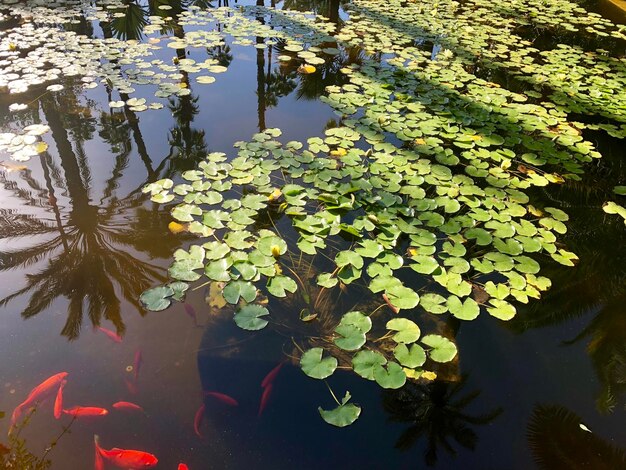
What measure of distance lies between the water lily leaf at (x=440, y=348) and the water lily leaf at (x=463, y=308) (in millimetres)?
168

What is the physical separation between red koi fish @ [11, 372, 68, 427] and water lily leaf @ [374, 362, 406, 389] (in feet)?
4.31

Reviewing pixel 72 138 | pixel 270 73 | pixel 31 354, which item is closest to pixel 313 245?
pixel 31 354

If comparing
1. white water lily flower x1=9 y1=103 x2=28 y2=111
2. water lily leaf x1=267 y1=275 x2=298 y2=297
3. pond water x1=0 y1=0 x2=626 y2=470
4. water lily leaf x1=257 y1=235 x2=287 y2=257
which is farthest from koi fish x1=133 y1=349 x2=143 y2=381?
white water lily flower x1=9 y1=103 x2=28 y2=111

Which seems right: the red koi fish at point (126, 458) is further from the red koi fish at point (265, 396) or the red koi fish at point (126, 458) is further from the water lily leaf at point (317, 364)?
the water lily leaf at point (317, 364)

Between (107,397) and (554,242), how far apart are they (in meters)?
2.53

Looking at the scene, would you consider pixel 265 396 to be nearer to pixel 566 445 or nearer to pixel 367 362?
pixel 367 362

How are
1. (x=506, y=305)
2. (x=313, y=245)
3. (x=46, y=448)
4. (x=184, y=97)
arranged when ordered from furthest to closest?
(x=184, y=97) → (x=313, y=245) → (x=506, y=305) → (x=46, y=448)

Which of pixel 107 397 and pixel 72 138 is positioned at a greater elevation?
pixel 72 138

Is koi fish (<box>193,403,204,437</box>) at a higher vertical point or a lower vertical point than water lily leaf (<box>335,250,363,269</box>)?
lower

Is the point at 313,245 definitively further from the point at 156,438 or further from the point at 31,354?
the point at 31,354

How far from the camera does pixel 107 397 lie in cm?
168

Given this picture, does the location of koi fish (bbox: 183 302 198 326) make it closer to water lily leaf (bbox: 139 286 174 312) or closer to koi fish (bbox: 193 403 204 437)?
water lily leaf (bbox: 139 286 174 312)

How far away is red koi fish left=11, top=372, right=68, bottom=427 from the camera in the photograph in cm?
161

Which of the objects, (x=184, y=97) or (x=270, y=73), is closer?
(x=184, y=97)
